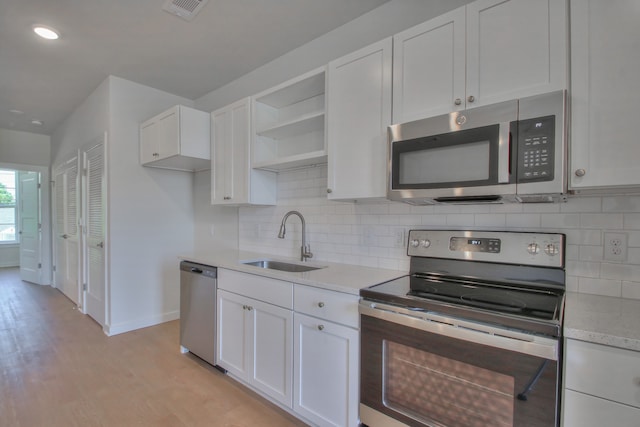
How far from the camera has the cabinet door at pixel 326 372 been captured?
5.25ft

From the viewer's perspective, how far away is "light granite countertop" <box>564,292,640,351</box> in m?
0.97

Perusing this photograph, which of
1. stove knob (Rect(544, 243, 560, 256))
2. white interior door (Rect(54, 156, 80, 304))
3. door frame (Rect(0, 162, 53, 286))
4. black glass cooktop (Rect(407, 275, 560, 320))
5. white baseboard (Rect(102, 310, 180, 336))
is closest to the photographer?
black glass cooktop (Rect(407, 275, 560, 320))

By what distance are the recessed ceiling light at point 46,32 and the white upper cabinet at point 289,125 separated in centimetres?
165

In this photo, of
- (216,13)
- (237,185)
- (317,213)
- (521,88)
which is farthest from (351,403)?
(216,13)

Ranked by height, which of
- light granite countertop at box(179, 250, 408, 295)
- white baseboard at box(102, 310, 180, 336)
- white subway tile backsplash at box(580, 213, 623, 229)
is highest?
white subway tile backsplash at box(580, 213, 623, 229)

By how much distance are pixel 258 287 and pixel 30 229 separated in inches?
246

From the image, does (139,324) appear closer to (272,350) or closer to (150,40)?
(272,350)

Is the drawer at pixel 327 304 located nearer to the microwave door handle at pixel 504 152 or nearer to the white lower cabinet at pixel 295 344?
the white lower cabinet at pixel 295 344

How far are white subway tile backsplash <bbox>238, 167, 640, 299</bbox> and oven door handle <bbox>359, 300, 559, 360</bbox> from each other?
2.01 ft

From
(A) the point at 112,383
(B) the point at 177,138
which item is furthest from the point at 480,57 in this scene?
(A) the point at 112,383

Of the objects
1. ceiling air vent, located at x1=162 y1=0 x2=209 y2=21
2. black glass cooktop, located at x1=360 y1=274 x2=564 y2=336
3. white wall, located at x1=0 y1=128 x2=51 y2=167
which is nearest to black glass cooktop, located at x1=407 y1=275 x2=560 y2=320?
black glass cooktop, located at x1=360 y1=274 x2=564 y2=336

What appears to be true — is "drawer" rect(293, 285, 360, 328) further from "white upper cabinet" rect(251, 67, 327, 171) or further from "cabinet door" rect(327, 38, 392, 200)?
"white upper cabinet" rect(251, 67, 327, 171)

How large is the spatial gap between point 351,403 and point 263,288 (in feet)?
2.74

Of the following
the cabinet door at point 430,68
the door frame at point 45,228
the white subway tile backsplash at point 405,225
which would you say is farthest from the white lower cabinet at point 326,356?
the door frame at point 45,228
